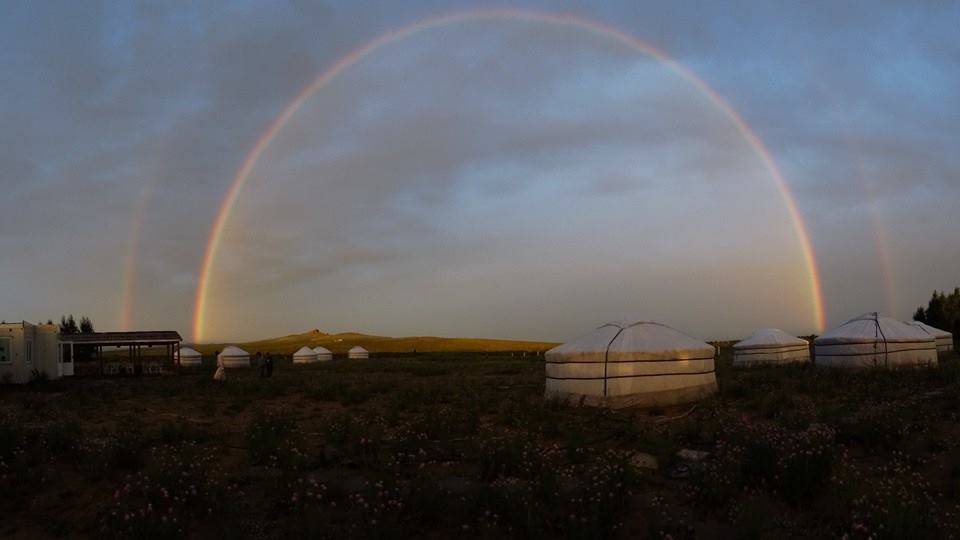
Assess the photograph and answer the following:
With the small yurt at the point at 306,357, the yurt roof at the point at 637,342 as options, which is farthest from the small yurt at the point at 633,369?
the small yurt at the point at 306,357

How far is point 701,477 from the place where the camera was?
23.2ft

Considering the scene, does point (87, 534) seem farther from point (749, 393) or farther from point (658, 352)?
point (749, 393)

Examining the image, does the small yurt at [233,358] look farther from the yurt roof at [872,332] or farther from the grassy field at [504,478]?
the grassy field at [504,478]

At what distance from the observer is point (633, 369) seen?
47.6 ft

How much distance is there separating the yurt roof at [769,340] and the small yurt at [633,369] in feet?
58.7

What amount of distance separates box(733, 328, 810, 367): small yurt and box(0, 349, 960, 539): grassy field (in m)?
20.4

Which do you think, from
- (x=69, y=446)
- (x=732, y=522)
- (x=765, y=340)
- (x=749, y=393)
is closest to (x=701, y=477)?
(x=732, y=522)

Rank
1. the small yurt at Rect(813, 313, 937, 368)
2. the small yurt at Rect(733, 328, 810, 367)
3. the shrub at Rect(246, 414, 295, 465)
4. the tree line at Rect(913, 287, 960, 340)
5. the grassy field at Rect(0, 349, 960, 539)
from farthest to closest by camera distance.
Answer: the tree line at Rect(913, 287, 960, 340) < the small yurt at Rect(733, 328, 810, 367) < the small yurt at Rect(813, 313, 937, 368) < the shrub at Rect(246, 414, 295, 465) < the grassy field at Rect(0, 349, 960, 539)

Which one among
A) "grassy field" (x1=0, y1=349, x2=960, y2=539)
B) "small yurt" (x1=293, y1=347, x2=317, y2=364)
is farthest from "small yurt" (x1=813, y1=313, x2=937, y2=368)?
"small yurt" (x1=293, y1=347, x2=317, y2=364)

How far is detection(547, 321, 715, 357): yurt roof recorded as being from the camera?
14.8m

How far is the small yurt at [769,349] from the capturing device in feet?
104

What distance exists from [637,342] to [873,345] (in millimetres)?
11070

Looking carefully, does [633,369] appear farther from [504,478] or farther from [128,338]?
[128,338]

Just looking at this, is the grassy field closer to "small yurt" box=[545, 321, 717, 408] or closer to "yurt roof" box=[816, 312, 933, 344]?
"small yurt" box=[545, 321, 717, 408]
